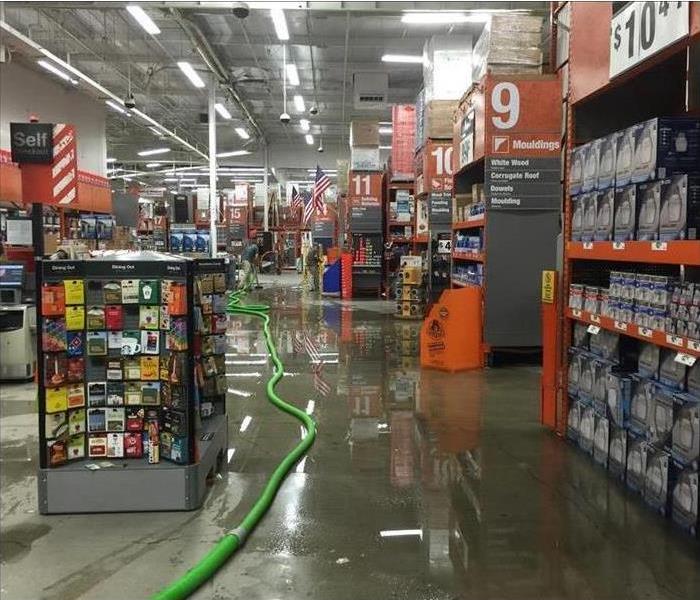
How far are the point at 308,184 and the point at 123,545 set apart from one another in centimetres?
3813

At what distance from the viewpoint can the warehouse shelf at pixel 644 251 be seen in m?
3.26

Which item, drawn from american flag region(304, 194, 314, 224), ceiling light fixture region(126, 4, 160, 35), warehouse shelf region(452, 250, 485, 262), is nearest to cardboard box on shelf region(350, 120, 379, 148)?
ceiling light fixture region(126, 4, 160, 35)

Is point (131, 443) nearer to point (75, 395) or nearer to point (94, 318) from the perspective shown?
point (75, 395)

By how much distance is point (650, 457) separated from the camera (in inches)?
147

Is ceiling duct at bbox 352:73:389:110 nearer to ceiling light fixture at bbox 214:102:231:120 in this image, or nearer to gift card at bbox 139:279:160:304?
ceiling light fixture at bbox 214:102:231:120

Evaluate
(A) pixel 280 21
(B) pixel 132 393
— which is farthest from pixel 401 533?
(A) pixel 280 21

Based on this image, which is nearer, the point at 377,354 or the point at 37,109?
the point at 377,354

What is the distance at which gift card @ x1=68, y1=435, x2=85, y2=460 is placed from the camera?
371 centimetres

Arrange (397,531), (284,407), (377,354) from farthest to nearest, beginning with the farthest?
1. (377,354)
2. (284,407)
3. (397,531)

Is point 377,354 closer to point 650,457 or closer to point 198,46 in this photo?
point 650,457

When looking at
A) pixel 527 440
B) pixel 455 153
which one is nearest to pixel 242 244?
pixel 455 153

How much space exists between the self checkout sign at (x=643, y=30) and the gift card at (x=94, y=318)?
3.25 meters

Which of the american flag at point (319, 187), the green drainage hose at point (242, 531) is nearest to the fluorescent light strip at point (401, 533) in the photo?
the green drainage hose at point (242, 531)

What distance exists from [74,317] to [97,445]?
28.7 inches
